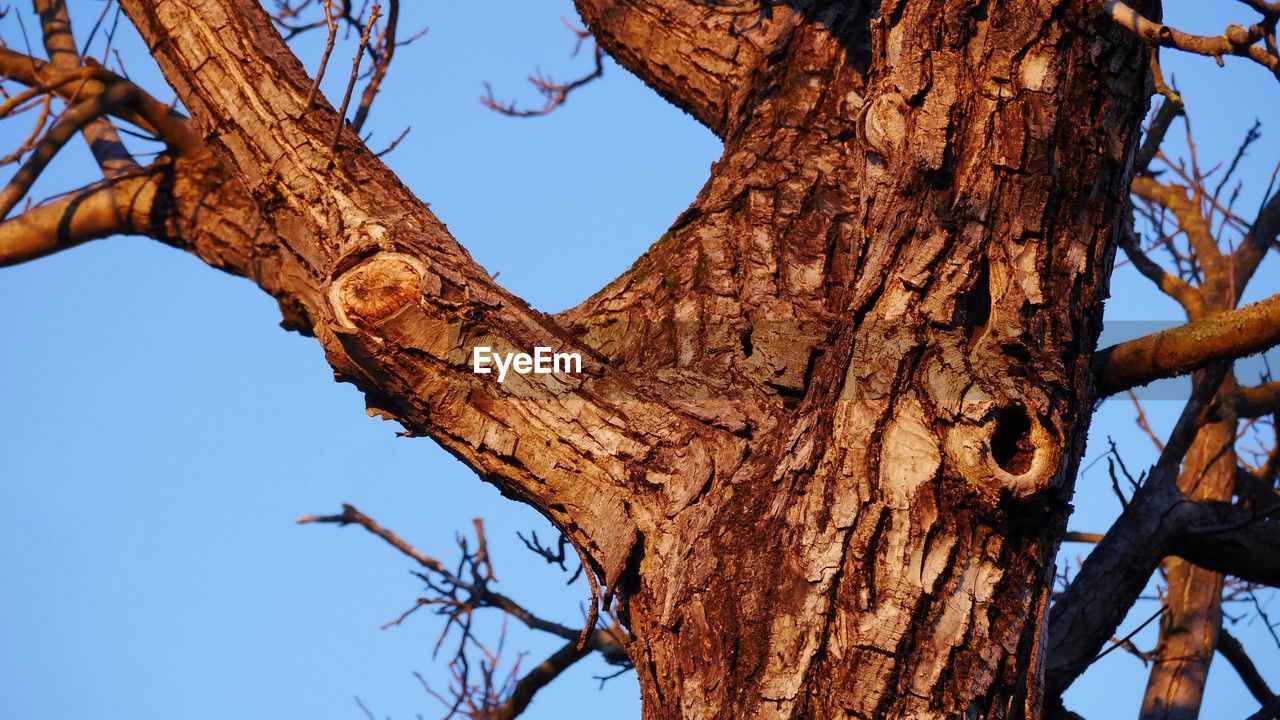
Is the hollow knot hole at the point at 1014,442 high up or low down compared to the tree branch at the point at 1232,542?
down

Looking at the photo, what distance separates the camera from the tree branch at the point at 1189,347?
6.44 ft

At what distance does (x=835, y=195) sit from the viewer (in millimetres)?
2893

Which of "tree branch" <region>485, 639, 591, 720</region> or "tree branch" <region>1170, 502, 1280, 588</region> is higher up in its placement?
"tree branch" <region>1170, 502, 1280, 588</region>

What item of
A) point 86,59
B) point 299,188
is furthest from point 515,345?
point 86,59

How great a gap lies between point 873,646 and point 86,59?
11.0 ft

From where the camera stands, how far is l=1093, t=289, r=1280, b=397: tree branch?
196cm

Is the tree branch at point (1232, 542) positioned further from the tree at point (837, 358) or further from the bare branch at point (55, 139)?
the bare branch at point (55, 139)

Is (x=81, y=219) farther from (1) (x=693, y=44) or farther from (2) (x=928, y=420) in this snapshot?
(2) (x=928, y=420)

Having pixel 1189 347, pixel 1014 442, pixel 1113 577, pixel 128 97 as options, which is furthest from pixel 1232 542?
pixel 128 97

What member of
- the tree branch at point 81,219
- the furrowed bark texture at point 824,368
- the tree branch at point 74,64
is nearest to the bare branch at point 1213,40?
the furrowed bark texture at point 824,368

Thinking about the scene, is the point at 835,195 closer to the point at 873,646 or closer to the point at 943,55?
the point at 943,55

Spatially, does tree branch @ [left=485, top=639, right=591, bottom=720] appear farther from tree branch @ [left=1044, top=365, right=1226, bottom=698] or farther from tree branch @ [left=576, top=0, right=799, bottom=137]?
tree branch @ [left=576, top=0, right=799, bottom=137]

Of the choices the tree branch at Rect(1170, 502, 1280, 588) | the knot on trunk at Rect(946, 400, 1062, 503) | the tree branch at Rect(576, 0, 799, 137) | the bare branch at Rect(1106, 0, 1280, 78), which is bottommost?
the knot on trunk at Rect(946, 400, 1062, 503)

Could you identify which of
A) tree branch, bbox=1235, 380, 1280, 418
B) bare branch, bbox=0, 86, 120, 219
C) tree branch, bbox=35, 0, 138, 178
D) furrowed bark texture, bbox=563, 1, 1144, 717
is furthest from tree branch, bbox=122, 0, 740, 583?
tree branch, bbox=1235, 380, 1280, 418
